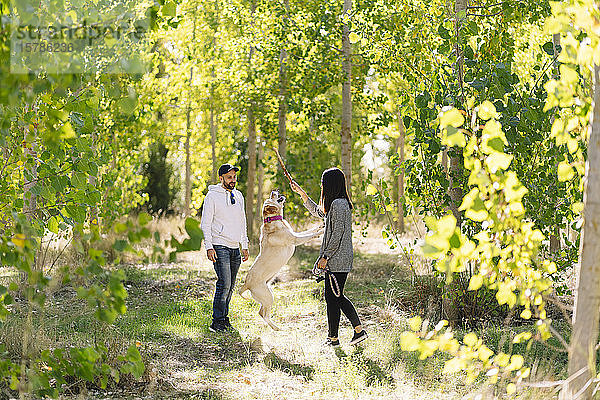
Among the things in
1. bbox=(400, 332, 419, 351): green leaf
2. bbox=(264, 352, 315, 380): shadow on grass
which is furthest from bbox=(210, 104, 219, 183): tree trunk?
bbox=(400, 332, 419, 351): green leaf

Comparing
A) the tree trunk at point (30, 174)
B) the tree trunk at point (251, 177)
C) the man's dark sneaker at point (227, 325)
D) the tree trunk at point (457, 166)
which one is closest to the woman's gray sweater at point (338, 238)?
the tree trunk at point (457, 166)

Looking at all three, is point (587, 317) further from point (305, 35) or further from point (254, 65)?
point (254, 65)

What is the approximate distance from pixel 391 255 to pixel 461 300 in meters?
5.85

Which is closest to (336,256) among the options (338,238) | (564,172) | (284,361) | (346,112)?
(338,238)

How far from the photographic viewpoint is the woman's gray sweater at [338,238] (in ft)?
19.8

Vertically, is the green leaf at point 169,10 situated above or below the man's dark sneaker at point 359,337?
above

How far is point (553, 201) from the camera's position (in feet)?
21.3

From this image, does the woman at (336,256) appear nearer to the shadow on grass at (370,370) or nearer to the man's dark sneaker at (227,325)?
the shadow on grass at (370,370)

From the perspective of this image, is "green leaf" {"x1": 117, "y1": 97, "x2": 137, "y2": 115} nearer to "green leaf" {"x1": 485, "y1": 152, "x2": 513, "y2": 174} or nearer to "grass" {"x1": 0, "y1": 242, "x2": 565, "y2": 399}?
"green leaf" {"x1": 485, "y1": 152, "x2": 513, "y2": 174}

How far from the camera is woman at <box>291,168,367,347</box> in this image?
19.8 ft

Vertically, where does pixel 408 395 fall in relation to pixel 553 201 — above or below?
below

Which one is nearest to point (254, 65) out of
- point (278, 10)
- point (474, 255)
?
point (278, 10)

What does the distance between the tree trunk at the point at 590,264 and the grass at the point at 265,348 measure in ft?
3.74

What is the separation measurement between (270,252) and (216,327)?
105cm
